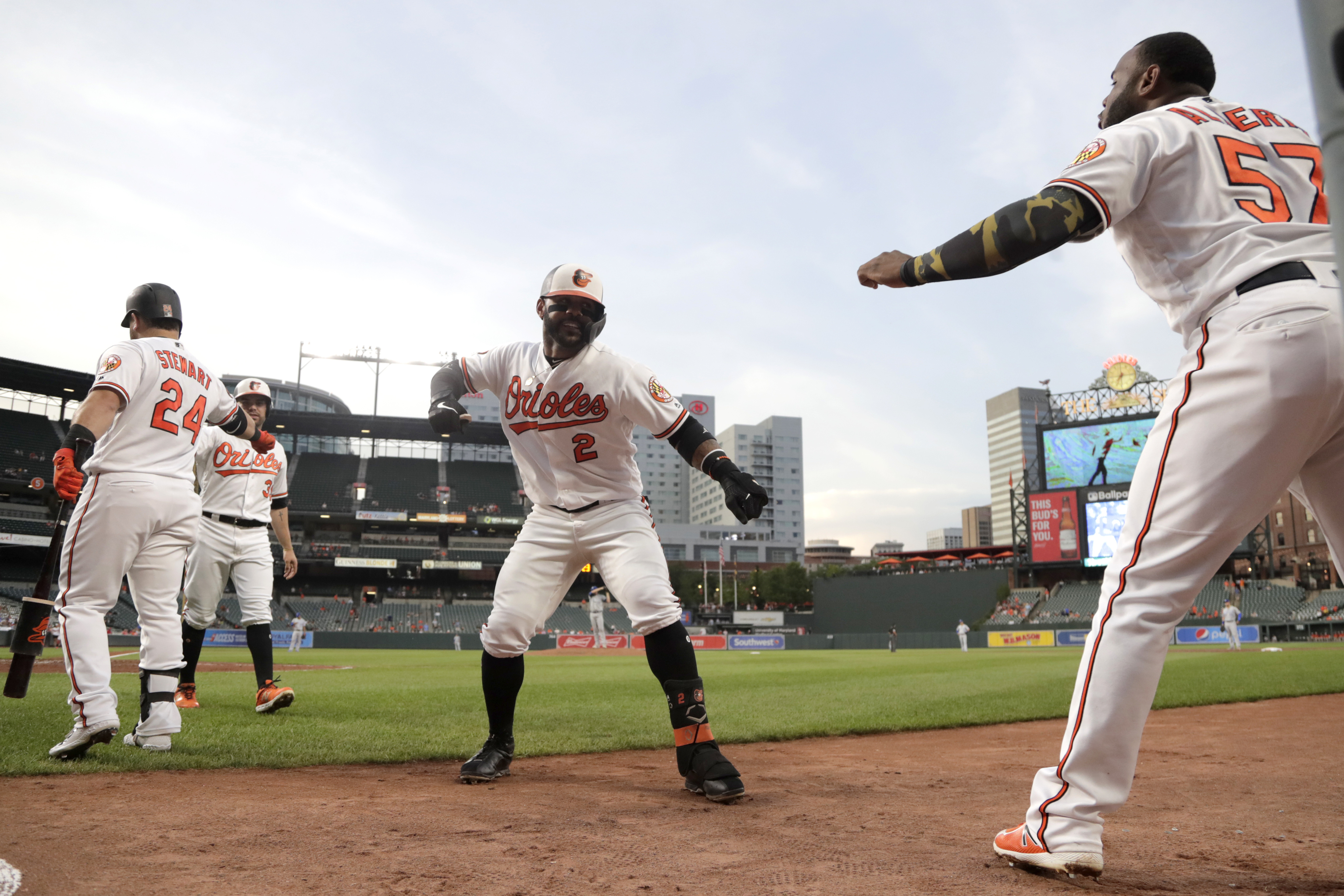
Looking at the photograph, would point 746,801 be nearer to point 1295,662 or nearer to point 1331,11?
point 1331,11

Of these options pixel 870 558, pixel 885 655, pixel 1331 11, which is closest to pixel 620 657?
pixel 885 655

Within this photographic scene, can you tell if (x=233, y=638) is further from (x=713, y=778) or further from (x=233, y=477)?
(x=713, y=778)

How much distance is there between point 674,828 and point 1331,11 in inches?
106

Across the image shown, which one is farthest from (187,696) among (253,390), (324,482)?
(324,482)

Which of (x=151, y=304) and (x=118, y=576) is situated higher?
(x=151, y=304)

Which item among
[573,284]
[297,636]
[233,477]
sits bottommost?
[297,636]

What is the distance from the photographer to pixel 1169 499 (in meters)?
2.18

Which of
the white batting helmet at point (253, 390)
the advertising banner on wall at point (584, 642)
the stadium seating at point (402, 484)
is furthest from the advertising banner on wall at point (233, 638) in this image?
the white batting helmet at point (253, 390)

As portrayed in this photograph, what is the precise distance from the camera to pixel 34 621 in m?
4.41

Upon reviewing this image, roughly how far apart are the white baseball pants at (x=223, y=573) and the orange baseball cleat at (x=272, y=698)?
1.67ft

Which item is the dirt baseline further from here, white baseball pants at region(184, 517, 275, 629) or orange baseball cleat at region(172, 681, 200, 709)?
orange baseball cleat at region(172, 681, 200, 709)

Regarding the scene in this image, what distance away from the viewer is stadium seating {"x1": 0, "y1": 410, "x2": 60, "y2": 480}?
4209 cm

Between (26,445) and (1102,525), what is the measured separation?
190 feet

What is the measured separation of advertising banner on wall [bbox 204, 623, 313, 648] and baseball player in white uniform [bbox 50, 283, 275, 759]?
29019 millimetres
